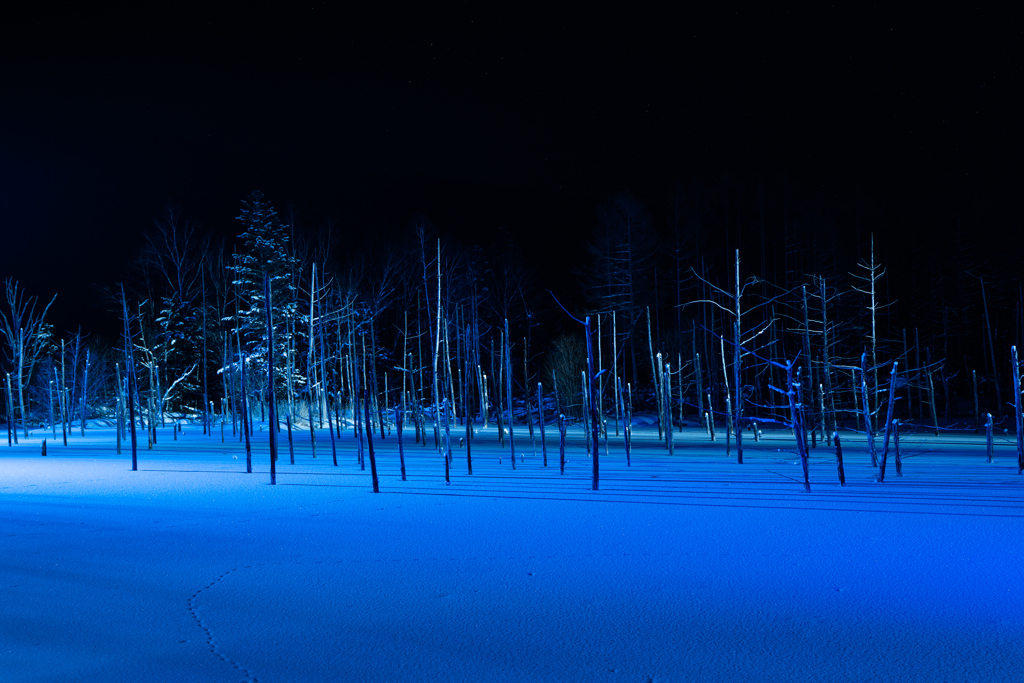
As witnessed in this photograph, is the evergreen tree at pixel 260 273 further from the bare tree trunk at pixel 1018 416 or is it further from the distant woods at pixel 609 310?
the bare tree trunk at pixel 1018 416

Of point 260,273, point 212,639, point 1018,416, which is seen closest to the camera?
point 212,639

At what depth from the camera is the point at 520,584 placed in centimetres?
563

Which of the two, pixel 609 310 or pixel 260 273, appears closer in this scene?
pixel 609 310

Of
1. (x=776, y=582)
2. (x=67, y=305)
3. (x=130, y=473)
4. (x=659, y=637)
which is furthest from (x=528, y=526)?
(x=67, y=305)

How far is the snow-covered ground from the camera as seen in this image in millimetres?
3982

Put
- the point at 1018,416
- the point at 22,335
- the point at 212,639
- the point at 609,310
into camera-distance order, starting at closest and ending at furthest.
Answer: the point at 212,639
the point at 1018,416
the point at 609,310
the point at 22,335

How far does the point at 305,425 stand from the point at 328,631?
1265 inches

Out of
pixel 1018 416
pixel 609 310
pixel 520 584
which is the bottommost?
pixel 520 584

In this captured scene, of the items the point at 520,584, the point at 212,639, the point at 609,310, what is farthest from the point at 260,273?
the point at 212,639

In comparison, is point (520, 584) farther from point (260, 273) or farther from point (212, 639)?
point (260, 273)

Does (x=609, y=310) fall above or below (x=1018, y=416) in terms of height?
above

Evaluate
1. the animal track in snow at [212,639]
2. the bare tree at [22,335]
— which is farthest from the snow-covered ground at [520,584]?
the bare tree at [22,335]

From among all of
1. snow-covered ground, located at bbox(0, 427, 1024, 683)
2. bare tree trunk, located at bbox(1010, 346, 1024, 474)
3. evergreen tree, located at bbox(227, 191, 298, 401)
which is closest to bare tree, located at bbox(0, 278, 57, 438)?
evergreen tree, located at bbox(227, 191, 298, 401)

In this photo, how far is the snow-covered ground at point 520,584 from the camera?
157 inches
